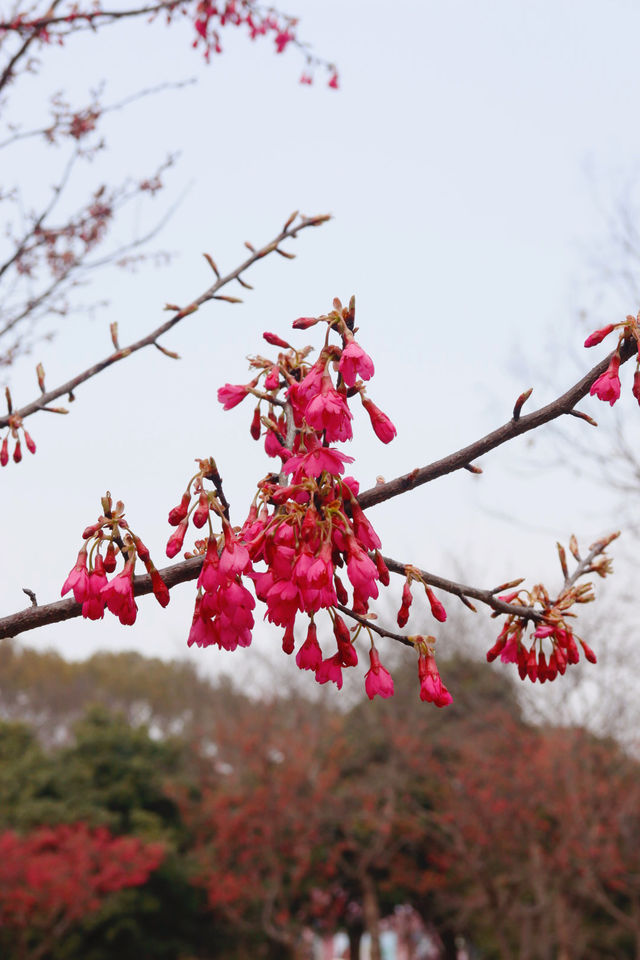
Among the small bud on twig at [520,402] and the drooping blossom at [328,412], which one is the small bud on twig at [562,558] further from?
the drooping blossom at [328,412]

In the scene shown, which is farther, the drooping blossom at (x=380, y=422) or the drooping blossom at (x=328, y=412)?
the drooping blossom at (x=380, y=422)

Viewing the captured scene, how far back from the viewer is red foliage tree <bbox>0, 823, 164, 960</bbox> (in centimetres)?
1105

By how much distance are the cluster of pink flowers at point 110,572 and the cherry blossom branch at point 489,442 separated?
16.1 inches

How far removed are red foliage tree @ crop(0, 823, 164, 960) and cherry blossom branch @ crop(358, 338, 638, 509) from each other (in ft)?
36.9

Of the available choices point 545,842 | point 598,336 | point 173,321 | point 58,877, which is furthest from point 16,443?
point 545,842

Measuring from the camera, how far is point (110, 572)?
1582 mm

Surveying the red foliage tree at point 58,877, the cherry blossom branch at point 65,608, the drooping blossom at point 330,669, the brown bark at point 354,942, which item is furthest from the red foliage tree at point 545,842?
the cherry blossom branch at point 65,608

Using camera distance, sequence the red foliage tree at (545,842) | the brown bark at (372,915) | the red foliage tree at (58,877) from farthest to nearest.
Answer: the brown bark at (372,915) → the red foliage tree at (545,842) → the red foliage tree at (58,877)

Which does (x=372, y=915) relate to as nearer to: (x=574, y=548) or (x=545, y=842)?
(x=545, y=842)

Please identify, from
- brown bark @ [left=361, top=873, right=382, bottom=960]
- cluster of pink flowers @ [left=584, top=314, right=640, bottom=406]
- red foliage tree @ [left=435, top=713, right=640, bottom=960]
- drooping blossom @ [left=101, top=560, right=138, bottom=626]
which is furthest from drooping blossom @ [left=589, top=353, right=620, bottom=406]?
brown bark @ [left=361, top=873, right=382, bottom=960]

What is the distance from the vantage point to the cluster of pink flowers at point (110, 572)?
149cm

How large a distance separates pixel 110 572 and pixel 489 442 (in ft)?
2.45

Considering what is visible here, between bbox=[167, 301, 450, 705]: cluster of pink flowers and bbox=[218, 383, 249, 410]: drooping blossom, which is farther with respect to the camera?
bbox=[218, 383, 249, 410]: drooping blossom

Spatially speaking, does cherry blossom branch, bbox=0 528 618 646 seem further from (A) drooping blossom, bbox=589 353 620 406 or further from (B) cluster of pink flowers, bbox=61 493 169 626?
(A) drooping blossom, bbox=589 353 620 406
